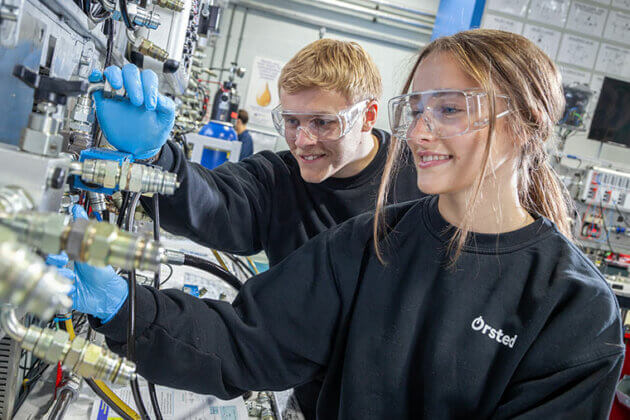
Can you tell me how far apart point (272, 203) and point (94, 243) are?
115cm

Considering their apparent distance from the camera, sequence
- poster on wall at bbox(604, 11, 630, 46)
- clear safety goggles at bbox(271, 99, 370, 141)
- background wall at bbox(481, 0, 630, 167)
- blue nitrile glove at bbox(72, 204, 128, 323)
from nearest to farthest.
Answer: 1. blue nitrile glove at bbox(72, 204, 128, 323)
2. clear safety goggles at bbox(271, 99, 370, 141)
3. background wall at bbox(481, 0, 630, 167)
4. poster on wall at bbox(604, 11, 630, 46)

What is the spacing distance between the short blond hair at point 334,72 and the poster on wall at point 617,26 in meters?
3.90

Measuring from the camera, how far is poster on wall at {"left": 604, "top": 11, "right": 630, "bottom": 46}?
14.2 feet

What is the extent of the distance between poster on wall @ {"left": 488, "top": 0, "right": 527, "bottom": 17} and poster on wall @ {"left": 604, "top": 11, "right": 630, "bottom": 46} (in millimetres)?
986

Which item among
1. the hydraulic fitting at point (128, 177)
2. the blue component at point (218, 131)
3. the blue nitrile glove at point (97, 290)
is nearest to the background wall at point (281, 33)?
the blue component at point (218, 131)

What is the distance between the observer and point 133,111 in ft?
2.81

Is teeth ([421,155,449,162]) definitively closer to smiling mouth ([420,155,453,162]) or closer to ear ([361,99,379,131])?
smiling mouth ([420,155,453,162])

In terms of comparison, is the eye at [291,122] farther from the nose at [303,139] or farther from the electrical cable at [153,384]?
the electrical cable at [153,384]

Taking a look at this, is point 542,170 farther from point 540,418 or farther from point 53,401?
point 53,401

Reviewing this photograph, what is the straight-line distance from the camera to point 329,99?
140 cm

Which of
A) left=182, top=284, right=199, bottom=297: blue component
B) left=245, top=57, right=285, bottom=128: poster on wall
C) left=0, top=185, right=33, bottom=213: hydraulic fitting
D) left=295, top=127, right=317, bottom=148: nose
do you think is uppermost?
left=245, top=57, right=285, bottom=128: poster on wall

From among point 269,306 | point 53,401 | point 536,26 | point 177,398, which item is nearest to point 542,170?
point 269,306

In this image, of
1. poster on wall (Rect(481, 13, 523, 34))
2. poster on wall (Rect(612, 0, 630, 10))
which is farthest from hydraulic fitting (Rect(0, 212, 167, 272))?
poster on wall (Rect(612, 0, 630, 10))

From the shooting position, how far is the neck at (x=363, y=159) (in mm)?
1536
